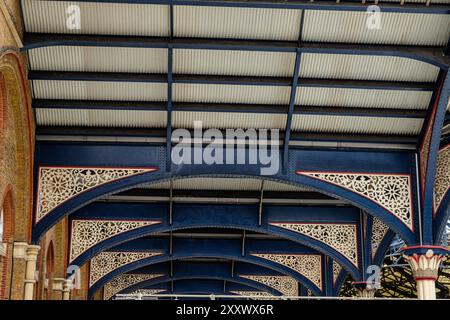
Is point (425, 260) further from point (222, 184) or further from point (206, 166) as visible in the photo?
point (222, 184)

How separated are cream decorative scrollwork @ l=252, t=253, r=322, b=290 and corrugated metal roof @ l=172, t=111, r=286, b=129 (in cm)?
1166

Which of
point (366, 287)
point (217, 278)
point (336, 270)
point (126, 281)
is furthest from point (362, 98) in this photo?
point (126, 281)

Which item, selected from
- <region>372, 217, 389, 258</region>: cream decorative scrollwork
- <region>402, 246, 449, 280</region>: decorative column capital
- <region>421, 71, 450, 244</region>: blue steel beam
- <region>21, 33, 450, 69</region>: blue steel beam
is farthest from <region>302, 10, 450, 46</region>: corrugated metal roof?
<region>372, 217, 389, 258</region>: cream decorative scrollwork

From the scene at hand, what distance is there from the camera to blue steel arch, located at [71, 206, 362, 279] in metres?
24.5

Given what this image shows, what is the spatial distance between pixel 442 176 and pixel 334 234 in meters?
6.46

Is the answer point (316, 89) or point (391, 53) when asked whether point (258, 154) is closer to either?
point (316, 89)

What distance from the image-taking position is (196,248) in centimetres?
3052

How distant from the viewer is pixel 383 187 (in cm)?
1955

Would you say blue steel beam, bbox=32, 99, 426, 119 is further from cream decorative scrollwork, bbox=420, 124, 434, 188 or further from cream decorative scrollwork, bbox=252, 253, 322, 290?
cream decorative scrollwork, bbox=252, 253, 322, 290

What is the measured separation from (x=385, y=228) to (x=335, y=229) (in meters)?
1.69

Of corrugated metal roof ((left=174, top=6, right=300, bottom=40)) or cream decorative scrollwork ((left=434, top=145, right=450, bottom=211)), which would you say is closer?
corrugated metal roof ((left=174, top=6, right=300, bottom=40))
